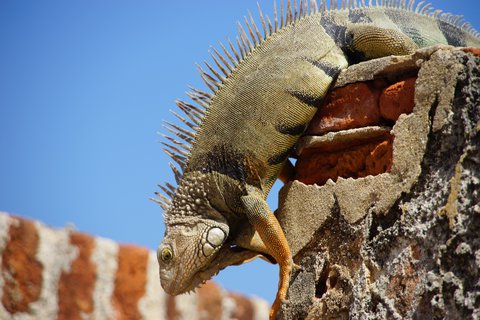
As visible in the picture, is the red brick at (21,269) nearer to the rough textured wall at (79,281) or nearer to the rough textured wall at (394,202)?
the rough textured wall at (79,281)

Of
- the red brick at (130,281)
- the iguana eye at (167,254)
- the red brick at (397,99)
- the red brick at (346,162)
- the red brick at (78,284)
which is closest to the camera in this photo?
the red brick at (397,99)

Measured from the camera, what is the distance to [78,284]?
9.24 meters

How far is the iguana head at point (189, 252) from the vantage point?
4.69 meters

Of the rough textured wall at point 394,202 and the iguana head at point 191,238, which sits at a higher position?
the rough textured wall at point 394,202

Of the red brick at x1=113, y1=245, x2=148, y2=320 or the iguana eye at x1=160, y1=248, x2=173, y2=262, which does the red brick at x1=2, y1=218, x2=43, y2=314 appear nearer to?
the red brick at x1=113, y1=245, x2=148, y2=320

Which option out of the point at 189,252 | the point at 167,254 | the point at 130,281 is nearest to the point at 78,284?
the point at 130,281

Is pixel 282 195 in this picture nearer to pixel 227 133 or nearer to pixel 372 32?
pixel 227 133

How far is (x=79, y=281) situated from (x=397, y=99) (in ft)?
20.7

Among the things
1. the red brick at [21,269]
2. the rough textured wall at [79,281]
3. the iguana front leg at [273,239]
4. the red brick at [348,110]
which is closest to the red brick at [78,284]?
the rough textured wall at [79,281]

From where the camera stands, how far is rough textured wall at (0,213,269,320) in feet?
28.6

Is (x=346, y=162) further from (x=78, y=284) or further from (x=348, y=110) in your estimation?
(x=78, y=284)

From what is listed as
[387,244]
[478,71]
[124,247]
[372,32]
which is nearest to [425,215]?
[387,244]

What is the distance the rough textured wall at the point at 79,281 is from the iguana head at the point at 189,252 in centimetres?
370

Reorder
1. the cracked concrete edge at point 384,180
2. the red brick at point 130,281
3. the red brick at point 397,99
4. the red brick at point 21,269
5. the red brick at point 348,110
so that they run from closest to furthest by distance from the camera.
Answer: the cracked concrete edge at point 384,180 → the red brick at point 397,99 → the red brick at point 348,110 → the red brick at point 21,269 → the red brick at point 130,281
